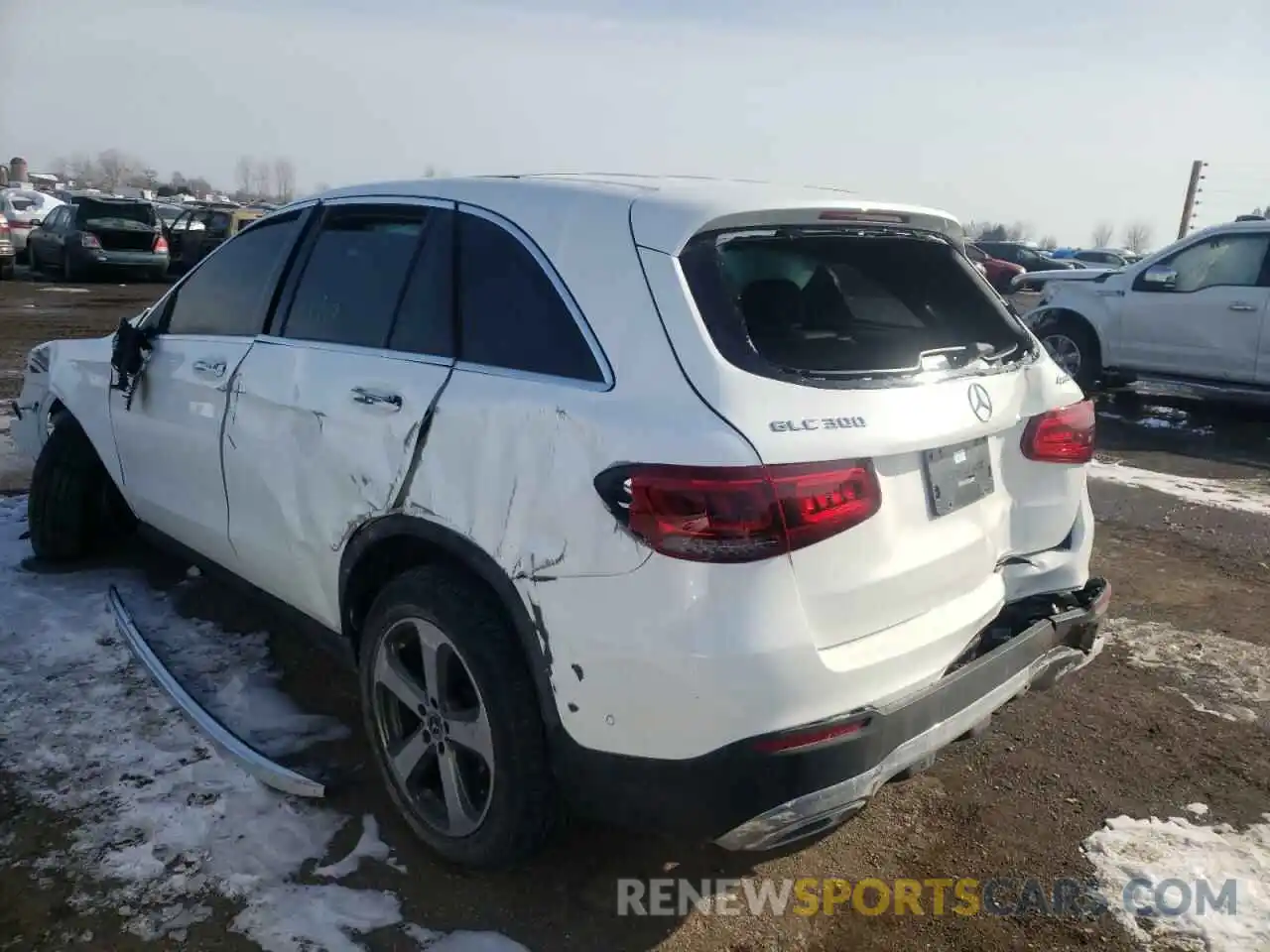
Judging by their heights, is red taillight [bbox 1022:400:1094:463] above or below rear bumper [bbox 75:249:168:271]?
above

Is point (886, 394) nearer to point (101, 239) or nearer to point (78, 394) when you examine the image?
point (78, 394)

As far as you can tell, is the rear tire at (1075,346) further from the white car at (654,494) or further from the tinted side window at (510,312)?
the tinted side window at (510,312)

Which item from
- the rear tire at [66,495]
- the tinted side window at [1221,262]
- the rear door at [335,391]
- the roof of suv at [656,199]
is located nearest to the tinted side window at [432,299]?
the rear door at [335,391]

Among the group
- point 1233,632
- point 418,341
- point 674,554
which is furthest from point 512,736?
point 1233,632

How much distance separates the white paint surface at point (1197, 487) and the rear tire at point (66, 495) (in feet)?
20.1

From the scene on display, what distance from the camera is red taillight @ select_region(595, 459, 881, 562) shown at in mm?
2127

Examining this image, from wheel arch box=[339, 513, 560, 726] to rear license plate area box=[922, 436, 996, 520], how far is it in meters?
1.00

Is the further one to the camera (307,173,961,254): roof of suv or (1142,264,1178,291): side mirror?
(1142,264,1178,291): side mirror

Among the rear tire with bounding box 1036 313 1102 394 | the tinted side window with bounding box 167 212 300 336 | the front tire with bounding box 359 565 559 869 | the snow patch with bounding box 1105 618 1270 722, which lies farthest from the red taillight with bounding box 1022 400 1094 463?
the rear tire with bounding box 1036 313 1102 394

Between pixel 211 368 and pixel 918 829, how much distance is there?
111 inches

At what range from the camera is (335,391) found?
9.93ft

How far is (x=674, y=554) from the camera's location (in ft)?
7.00

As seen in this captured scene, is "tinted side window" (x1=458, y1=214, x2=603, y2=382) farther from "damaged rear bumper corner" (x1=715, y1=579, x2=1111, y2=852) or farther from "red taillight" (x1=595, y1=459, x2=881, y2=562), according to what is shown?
"damaged rear bumper corner" (x1=715, y1=579, x2=1111, y2=852)

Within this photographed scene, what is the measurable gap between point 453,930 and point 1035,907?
5.04 ft
